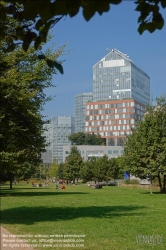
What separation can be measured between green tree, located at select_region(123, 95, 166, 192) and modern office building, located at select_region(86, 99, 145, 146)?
115110mm

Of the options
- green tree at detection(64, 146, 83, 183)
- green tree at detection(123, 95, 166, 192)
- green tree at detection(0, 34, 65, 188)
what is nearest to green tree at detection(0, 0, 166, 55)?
green tree at detection(0, 34, 65, 188)

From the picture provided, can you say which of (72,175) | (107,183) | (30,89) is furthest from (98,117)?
(30,89)

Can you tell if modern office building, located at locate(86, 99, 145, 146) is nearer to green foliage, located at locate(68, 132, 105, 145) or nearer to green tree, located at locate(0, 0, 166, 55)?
green foliage, located at locate(68, 132, 105, 145)

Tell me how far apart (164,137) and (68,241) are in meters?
37.8

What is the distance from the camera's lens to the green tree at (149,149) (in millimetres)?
45281

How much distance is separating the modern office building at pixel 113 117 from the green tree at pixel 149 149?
115m

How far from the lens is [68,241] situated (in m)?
10.1

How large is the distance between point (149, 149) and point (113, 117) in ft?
401

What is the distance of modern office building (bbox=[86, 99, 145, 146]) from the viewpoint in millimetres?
164500

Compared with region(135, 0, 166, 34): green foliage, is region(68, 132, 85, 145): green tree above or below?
above

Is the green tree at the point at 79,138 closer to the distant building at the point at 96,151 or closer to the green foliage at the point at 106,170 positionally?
the distant building at the point at 96,151

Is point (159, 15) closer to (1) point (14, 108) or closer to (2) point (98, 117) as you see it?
(1) point (14, 108)

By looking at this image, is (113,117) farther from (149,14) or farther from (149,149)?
(149,14)

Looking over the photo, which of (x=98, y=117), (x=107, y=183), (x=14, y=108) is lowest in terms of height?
(x=107, y=183)
